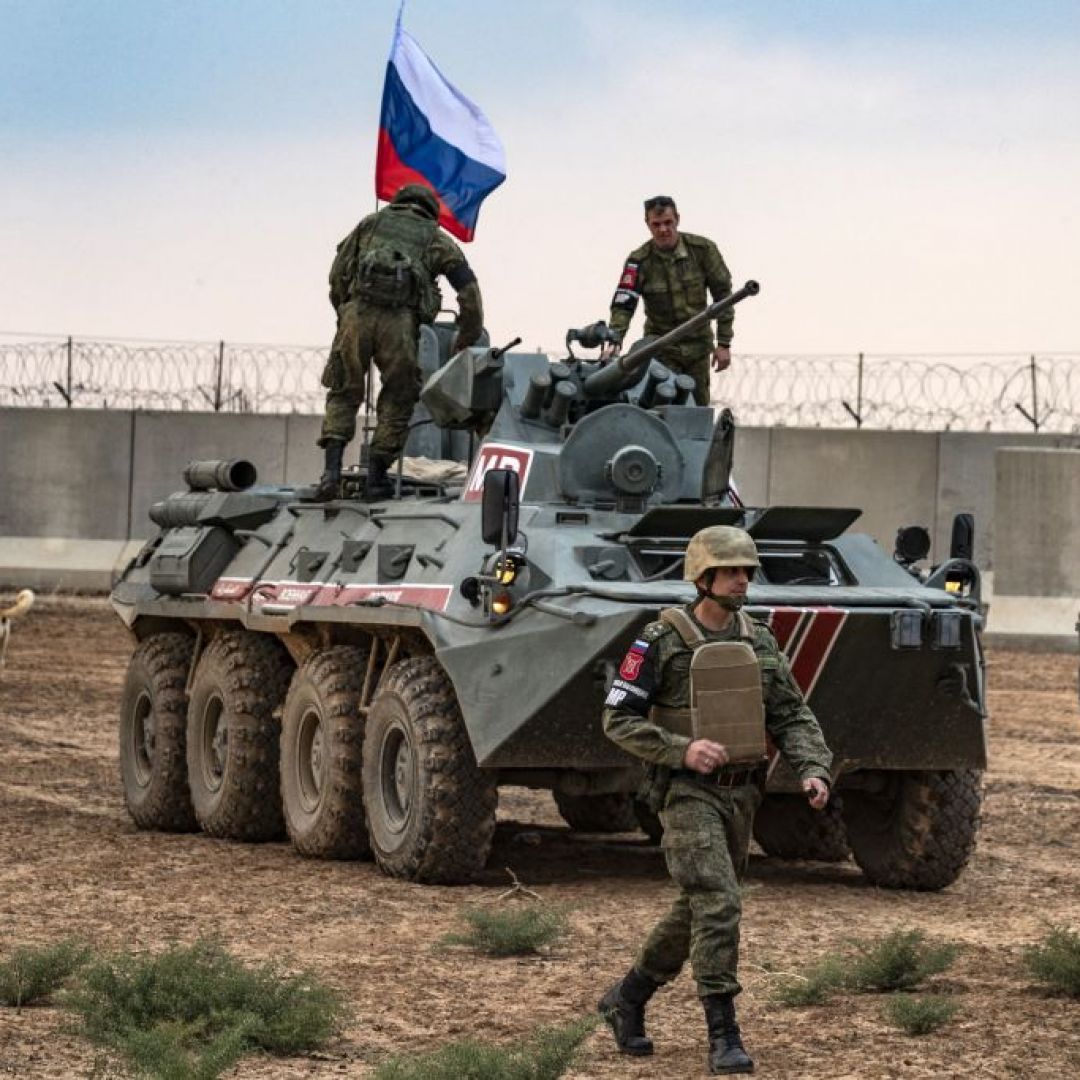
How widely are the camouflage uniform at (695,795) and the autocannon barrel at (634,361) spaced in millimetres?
4865

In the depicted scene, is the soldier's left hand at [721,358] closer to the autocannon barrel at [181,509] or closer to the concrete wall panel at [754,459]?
the autocannon barrel at [181,509]

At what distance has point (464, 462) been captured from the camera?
626 inches

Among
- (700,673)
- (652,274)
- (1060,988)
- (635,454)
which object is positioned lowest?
(1060,988)

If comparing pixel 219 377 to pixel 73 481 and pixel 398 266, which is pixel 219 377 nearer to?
pixel 73 481

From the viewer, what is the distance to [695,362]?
50.6 feet

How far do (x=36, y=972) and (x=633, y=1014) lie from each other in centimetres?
209

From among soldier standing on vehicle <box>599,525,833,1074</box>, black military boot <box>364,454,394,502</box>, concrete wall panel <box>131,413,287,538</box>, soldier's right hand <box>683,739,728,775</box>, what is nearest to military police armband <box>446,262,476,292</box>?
black military boot <box>364,454,394,502</box>

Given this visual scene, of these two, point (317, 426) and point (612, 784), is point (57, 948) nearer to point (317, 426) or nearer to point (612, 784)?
point (612, 784)

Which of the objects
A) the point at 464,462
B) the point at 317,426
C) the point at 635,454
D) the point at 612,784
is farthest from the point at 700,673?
the point at 317,426

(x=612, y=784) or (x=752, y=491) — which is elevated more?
(x=752, y=491)

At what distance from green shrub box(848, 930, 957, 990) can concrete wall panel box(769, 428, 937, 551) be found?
65.2 ft

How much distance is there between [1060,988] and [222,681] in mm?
6492

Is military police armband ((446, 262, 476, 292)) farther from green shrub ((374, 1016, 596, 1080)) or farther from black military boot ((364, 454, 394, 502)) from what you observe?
green shrub ((374, 1016, 596, 1080))

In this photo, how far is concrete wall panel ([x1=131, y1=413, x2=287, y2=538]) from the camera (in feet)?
108
